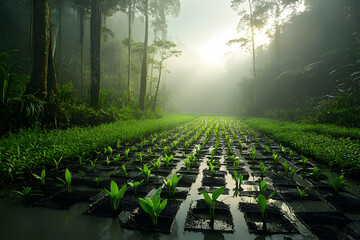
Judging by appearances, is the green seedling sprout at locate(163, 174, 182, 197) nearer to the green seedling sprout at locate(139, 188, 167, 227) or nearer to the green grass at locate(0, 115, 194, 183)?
the green seedling sprout at locate(139, 188, 167, 227)

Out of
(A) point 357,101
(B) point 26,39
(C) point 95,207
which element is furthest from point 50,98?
(B) point 26,39

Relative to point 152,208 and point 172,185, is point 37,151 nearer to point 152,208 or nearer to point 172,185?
point 172,185

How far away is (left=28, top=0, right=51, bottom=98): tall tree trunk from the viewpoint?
5105 mm

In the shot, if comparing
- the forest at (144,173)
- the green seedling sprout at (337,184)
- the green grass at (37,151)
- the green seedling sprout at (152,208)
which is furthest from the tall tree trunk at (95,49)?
the green seedling sprout at (337,184)

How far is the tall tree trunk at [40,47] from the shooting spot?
511 centimetres

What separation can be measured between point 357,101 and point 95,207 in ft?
34.1

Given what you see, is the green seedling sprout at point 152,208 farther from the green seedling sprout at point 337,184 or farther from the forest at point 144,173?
the green seedling sprout at point 337,184

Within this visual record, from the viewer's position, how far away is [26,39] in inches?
619

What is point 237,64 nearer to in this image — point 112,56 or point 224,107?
point 224,107

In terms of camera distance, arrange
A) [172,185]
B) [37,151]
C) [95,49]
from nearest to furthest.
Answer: [172,185]
[37,151]
[95,49]

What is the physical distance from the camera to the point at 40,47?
204 inches

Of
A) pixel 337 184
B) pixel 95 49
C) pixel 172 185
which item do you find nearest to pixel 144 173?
pixel 172 185

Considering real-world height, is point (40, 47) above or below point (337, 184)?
above

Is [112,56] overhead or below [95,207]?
overhead
